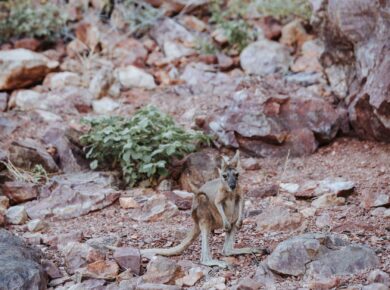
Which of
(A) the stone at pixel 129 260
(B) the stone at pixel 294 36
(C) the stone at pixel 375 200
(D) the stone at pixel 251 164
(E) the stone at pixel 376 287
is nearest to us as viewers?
(E) the stone at pixel 376 287

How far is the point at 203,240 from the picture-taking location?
4711 mm

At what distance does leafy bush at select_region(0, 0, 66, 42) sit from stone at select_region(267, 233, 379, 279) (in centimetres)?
745

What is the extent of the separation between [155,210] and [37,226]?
113cm

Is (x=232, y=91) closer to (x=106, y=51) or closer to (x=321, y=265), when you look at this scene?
(x=106, y=51)

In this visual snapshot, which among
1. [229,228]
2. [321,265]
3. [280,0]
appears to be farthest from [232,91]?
[321,265]

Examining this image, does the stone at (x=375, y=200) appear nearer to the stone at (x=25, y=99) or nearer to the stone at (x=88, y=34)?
the stone at (x=25, y=99)

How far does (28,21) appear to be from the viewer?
10625 millimetres

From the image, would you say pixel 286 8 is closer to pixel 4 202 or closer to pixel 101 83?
pixel 101 83

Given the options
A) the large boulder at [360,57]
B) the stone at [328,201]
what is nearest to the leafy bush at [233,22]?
the large boulder at [360,57]

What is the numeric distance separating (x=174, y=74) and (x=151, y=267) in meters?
5.84

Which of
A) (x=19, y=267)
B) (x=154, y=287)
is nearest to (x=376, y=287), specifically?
(x=154, y=287)

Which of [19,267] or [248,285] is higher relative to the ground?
[248,285]

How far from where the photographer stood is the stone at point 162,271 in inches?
168

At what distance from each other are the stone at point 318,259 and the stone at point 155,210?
184 centimetres
